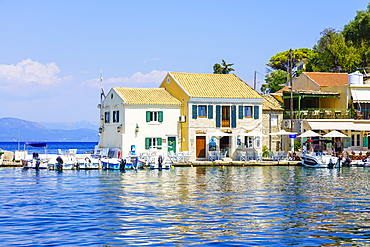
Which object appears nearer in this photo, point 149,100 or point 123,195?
point 123,195

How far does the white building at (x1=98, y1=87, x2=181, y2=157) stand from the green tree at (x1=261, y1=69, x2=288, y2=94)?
4008 centimetres

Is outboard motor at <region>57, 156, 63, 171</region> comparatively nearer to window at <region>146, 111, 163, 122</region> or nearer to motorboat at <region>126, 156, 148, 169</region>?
motorboat at <region>126, 156, 148, 169</region>

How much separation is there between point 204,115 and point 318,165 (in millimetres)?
11878

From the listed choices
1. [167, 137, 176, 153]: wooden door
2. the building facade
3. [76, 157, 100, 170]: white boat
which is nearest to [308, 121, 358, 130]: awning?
the building facade

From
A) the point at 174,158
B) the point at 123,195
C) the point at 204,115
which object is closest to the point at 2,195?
the point at 123,195

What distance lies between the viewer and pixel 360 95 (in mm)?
53375

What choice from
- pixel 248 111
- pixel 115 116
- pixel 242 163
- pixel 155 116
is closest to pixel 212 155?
pixel 242 163

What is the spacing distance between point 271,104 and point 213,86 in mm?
7465

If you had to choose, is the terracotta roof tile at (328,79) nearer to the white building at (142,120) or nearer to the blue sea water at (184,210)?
the white building at (142,120)

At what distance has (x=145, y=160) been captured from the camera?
1748 inches

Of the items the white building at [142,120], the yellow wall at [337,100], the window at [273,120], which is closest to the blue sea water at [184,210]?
the white building at [142,120]

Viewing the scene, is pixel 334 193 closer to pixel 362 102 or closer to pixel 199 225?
pixel 199 225

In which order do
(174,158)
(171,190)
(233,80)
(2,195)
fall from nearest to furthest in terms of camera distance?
(2,195)
(171,190)
(174,158)
(233,80)

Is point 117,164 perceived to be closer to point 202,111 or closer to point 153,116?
point 153,116
